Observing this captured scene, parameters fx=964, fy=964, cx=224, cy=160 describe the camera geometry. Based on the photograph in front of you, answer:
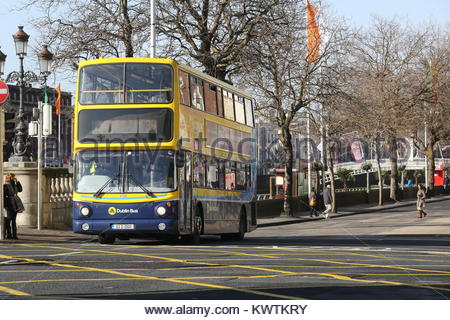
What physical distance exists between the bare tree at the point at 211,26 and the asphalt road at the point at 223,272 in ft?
47.8

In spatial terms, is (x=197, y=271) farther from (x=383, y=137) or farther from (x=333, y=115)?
(x=383, y=137)

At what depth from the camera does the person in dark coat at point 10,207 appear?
77.6 feet

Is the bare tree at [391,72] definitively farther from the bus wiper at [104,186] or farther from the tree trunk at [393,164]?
the bus wiper at [104,186]

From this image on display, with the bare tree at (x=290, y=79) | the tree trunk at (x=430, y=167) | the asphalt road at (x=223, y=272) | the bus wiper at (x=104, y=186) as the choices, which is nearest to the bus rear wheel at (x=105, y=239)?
the asphalt road at (x=223, y=272)

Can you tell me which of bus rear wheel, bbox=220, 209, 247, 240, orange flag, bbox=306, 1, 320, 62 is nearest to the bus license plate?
bus rear wheel, bbox=220, 209, 247, 240

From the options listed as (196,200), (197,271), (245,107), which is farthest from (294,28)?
(197,271)

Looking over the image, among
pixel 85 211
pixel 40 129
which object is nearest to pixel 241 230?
pixel 40 129

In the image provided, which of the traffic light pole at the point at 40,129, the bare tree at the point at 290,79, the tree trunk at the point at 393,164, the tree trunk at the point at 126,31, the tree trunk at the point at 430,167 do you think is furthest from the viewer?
the tree trunk at the point at 430,167

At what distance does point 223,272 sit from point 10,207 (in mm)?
10949

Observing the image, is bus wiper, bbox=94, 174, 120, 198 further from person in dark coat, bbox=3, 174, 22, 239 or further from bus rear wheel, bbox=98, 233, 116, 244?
person in dark coat, bbox=3, 174, 22, 239

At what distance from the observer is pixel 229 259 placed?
56.8 ft

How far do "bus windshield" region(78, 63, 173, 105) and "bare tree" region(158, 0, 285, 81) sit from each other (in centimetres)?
1311

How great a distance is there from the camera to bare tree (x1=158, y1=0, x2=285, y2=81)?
35.1m
